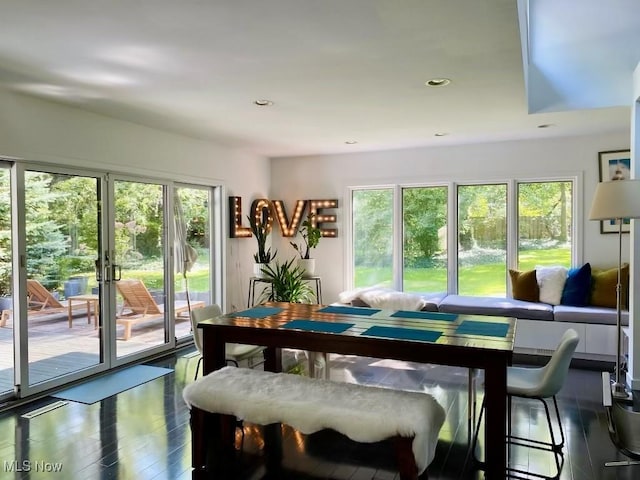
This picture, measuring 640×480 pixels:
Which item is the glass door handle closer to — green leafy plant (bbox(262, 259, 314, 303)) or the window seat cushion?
green leafy plant (bbox(262, 259, 314, 303))

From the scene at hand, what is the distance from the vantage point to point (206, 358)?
3.16 m

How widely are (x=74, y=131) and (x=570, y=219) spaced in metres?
5.56

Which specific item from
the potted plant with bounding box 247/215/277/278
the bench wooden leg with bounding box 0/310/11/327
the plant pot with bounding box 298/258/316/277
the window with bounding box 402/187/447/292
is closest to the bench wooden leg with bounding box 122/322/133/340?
the bench wooden leg with bounding box 0/310/11/327

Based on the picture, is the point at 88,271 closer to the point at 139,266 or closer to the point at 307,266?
the point at 139,266

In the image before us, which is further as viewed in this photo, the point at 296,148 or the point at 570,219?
the point at 296,148

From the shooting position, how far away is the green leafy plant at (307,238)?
653cm

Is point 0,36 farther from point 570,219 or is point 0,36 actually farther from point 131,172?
point 570,219

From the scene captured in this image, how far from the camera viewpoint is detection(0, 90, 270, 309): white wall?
3.83 metres

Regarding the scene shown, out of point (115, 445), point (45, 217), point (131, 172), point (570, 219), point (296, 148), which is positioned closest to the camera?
point (115, 445)

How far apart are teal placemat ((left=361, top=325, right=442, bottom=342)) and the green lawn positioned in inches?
144

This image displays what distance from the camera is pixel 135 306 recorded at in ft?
16.5

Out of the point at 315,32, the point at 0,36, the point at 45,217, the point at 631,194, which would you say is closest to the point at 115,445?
the point at 45,217

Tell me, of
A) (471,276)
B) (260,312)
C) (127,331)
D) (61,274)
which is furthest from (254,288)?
(260,312)

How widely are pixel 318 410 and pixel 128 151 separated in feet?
11.6
